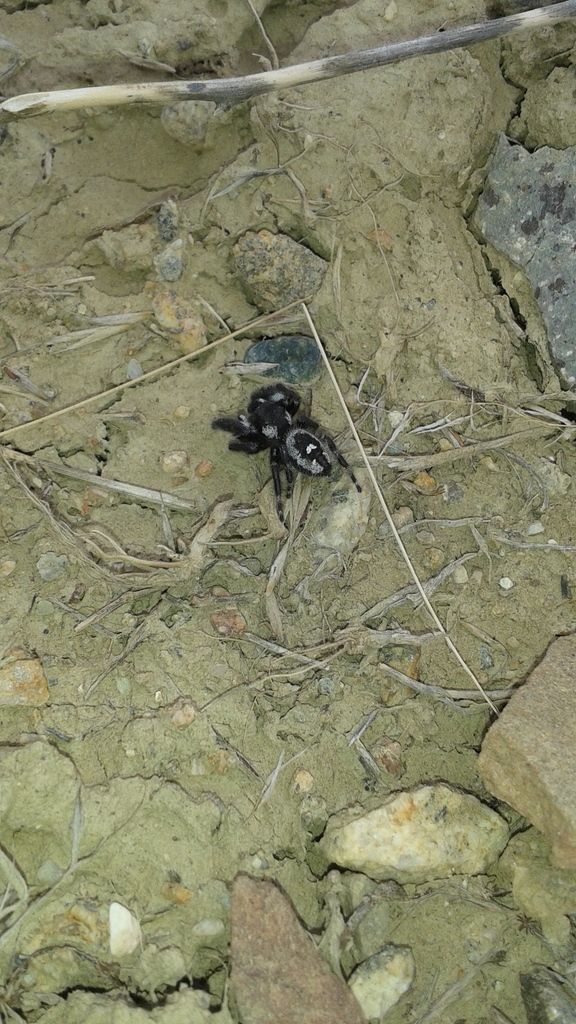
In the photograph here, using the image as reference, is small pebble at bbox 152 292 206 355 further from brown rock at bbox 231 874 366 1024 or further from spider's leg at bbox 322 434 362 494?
brown rock at bbox 231 874 366 1024

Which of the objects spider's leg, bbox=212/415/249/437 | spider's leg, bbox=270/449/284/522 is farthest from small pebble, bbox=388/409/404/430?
spider's leg, bbox=212/415/249/437

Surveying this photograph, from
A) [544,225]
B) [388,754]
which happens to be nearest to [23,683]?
[388,754]

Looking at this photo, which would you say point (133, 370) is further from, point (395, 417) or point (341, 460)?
point (395, 417)

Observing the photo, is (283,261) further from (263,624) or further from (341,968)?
(341,968)

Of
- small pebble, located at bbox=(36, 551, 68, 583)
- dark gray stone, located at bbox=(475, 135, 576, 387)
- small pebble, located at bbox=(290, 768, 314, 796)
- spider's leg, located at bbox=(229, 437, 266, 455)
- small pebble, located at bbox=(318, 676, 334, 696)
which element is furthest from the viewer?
spider's leg, located at bbox=(229, 437, 266, 455)

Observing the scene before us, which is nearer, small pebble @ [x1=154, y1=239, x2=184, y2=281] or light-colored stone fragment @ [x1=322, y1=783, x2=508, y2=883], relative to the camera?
light-colored stone fragment @ [x1=322, y1=783, x2=508, y2=883]

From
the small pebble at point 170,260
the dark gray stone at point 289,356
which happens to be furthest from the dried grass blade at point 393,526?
the small pebble at point 170,260

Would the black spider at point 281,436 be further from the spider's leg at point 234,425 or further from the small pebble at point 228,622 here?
the small pebble at point 228,622
